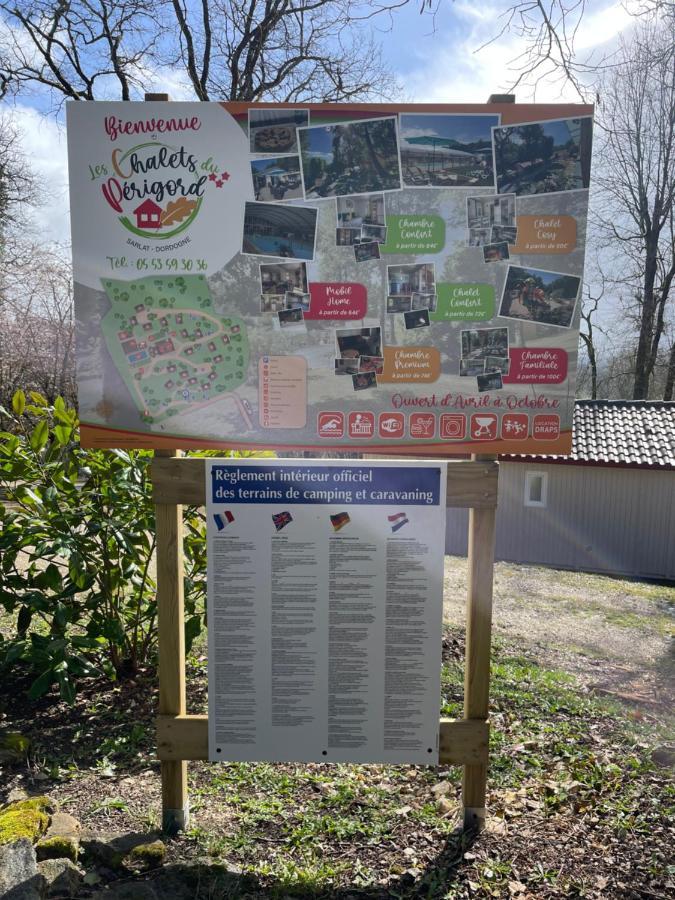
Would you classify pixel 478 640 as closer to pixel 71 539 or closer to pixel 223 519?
pixel 223 519

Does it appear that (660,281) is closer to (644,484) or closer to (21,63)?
(644,484)

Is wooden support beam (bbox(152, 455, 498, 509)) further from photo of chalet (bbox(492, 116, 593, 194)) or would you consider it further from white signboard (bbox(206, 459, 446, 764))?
photo of chalet (bbox(492, 116, 593, 194))

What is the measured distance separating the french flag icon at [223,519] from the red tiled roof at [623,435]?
16117mm

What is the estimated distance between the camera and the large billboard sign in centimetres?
301

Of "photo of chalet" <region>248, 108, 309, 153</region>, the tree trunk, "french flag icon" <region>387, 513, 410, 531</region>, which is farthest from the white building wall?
"photo of chalet" <region>248, 108, 309, 153</region>

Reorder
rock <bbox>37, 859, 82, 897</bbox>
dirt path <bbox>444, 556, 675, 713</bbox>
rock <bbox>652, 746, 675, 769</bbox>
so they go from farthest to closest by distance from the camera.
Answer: dirt path <bbox>444, 556, 675, 713</bbox>, rock <bbox>652, 746, 675, 769</bbox>, rock <bbox>37, 859, 82, 897</bbox>

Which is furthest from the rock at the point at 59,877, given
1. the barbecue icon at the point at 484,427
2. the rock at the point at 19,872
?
the barbecue icon at the point at 484,427

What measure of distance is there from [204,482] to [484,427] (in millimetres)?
1363

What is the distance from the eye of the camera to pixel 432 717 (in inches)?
126

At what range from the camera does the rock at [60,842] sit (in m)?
2.85

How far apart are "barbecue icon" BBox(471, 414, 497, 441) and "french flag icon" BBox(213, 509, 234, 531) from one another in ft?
4.01

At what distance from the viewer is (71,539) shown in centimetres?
409

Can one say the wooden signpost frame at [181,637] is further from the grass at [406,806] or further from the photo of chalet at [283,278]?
the photo of chalet at [283,278]

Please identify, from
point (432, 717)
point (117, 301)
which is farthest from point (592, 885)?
point (117, 301)
